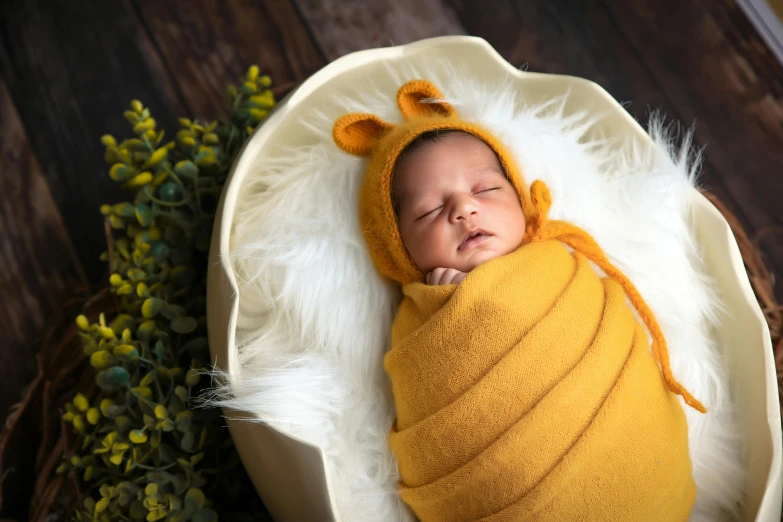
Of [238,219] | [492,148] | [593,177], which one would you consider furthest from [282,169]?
[593,177]

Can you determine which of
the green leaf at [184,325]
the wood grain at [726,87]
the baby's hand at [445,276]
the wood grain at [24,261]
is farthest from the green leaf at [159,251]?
the wood grain at [726,87]

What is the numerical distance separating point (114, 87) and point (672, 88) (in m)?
1.56

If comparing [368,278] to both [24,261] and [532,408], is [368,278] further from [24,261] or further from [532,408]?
[24,261]

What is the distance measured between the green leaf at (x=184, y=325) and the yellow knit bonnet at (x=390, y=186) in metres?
0.39

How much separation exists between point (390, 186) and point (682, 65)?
1.14 m

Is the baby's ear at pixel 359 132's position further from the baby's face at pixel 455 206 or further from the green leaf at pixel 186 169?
the green leaf at pixel 186 169

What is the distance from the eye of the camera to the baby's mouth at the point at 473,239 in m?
1.13

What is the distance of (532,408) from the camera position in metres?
1.02

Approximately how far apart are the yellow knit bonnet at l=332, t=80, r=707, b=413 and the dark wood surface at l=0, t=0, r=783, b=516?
1.82 feet

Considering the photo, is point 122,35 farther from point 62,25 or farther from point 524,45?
point 524,45

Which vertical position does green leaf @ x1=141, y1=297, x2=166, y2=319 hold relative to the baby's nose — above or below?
above

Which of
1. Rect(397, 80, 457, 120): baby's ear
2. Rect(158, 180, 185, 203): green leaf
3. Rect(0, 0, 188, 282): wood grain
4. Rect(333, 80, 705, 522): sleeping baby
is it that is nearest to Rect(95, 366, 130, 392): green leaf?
Rect(158, 180, 185, 203): green leaf

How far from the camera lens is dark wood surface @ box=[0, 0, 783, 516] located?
1.73 meters

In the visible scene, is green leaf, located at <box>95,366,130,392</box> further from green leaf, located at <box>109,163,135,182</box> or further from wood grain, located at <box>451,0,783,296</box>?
wood grain, located at <box>451,0,783,296</box>
